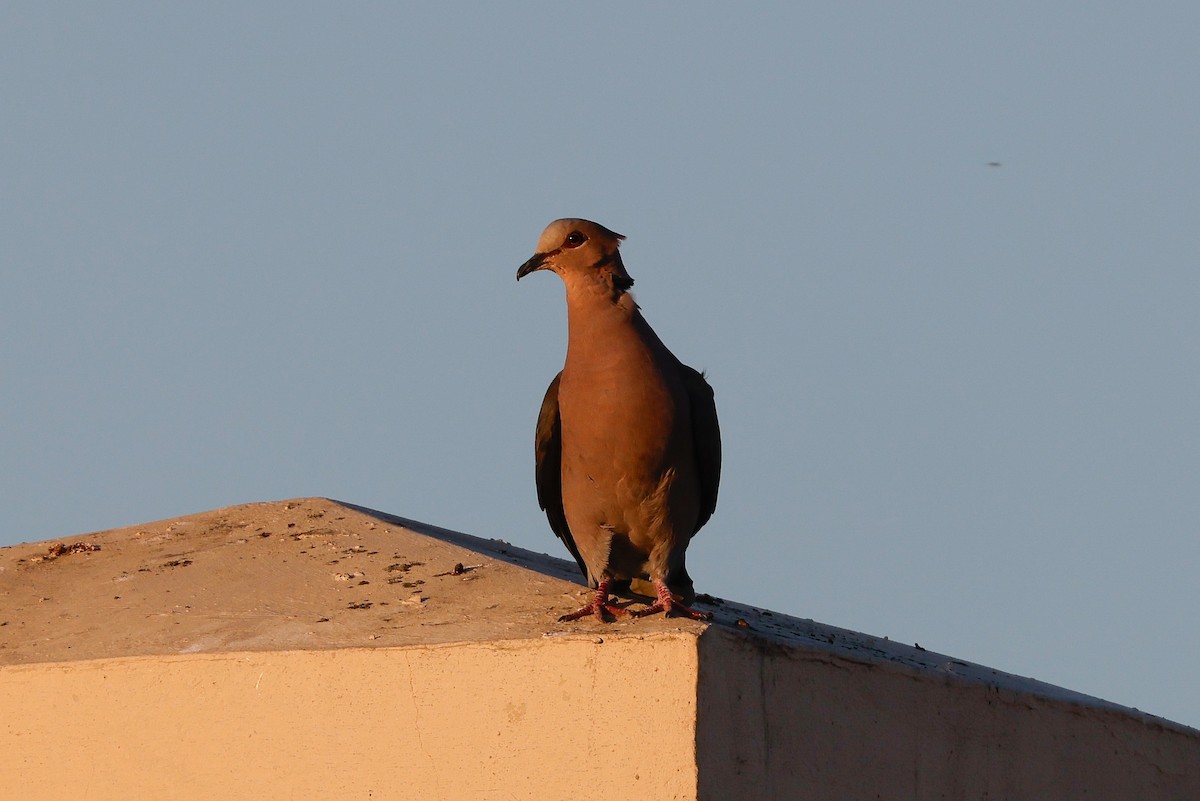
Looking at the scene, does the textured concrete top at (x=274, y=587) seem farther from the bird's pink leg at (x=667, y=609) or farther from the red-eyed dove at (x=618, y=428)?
the red-eyed dove at (x=618, y=428)

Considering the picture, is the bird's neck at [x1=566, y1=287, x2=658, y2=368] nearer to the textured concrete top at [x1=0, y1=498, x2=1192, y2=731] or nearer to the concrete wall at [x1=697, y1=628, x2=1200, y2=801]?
the textured concrete top at [x1=0, y1=498, x2=1192, y2=731]

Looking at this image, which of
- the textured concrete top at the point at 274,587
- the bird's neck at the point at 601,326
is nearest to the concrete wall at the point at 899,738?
the textured concrete top at the point at 274,587

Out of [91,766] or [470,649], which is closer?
[470,649]

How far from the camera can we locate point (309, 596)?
7516 mm

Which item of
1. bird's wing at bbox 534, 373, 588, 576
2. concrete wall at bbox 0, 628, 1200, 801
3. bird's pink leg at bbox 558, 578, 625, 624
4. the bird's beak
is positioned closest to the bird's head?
the bird's beak

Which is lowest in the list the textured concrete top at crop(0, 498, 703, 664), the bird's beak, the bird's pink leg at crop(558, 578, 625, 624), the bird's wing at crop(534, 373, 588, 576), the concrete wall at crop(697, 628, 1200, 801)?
the concrete wall at crop(697, 628, 1200, 801)

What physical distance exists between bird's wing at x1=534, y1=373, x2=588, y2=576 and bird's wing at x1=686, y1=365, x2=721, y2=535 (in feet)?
1.97

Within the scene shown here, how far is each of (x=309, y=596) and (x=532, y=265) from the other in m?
1.96

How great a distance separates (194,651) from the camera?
677 centimetres

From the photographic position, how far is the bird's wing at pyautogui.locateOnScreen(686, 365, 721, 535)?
709 cm

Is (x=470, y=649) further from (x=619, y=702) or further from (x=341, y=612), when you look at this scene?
Result: (x=341, y=612)

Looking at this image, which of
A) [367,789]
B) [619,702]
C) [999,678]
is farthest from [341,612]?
[999,678]

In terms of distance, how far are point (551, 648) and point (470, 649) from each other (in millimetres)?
357

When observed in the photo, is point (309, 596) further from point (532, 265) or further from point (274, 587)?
point (532, 265)
